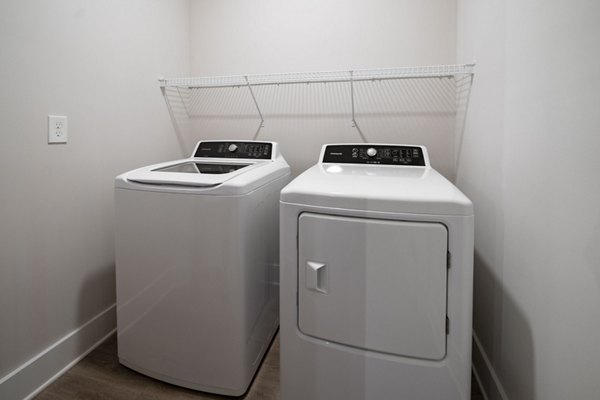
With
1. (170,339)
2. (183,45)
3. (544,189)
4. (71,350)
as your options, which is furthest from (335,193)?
(183,45)

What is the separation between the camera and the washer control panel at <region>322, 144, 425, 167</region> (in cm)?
183

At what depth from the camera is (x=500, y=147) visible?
52.4 inches

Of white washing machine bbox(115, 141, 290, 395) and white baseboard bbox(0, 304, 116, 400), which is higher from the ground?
white washing machine bbox(115, 141, 290, 395)

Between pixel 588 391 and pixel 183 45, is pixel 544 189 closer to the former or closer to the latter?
pixel 588 391

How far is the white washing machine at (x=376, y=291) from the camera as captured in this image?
3.49 feet

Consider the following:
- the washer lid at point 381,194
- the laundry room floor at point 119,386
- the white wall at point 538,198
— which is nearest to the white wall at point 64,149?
the laundry room floor at point 119,386

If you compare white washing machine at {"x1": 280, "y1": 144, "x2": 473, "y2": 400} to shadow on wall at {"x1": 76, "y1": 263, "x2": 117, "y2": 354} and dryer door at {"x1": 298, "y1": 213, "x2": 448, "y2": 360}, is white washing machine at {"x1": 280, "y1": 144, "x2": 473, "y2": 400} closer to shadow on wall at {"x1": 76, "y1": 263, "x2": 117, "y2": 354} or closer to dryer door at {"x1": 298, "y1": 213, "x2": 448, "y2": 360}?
dryer door at {"x1": 298, "y1": 213, "x2": 448, "y2": 360}

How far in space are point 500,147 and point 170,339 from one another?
1.61 metres

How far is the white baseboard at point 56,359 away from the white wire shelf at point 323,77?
149 centimetres

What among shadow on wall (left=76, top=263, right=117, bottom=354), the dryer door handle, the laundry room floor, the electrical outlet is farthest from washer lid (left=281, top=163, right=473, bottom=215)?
shadow on wall (left=76, top=263, right=117, bottom=354)

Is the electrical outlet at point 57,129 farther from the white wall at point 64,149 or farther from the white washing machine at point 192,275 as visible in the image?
the white washing machine at point 192,275

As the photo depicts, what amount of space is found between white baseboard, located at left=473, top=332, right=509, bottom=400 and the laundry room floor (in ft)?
0.15

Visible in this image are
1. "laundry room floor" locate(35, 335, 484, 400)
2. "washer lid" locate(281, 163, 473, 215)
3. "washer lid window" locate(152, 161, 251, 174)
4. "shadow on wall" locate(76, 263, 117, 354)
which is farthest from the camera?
"washer lid window" locate(152, 161, 251, 174)

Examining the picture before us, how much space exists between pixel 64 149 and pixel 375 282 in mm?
1511
